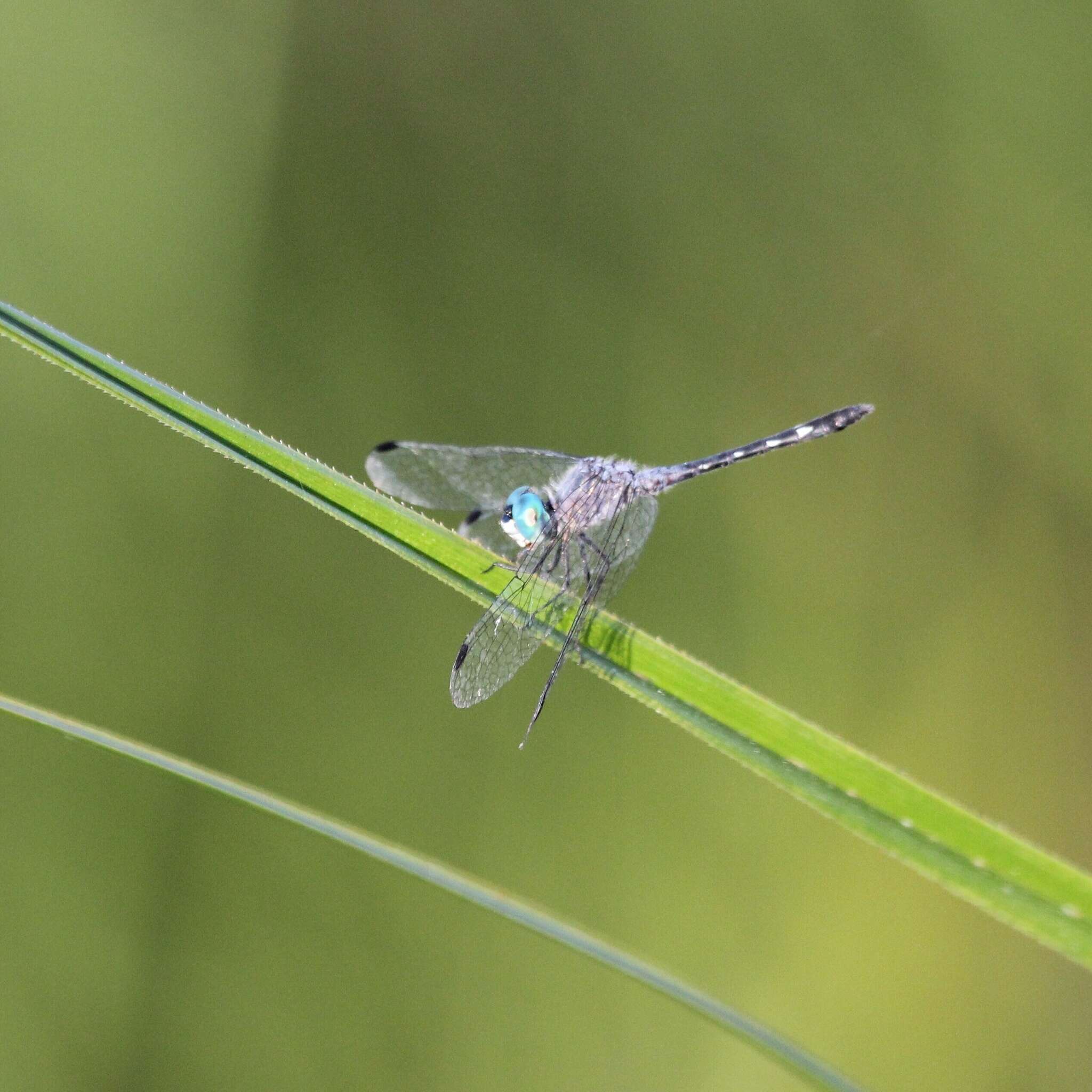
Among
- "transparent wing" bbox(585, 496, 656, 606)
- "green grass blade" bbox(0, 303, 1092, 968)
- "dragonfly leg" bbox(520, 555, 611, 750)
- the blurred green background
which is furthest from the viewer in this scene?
the blurred green background

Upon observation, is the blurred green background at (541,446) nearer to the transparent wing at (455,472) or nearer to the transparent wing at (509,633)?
the transparent wing at (455,472)

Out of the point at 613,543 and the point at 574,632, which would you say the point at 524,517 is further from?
the point at 574,632

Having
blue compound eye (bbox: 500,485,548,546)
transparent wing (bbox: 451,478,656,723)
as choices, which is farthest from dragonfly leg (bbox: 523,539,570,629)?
blue compound eye (bbox: 500,485,548,546)

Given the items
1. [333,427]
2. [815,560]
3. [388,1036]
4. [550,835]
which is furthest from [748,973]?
[333,427]

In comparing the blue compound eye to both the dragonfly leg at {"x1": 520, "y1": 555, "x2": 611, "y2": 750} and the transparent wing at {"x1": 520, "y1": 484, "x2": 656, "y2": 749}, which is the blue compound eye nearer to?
the transparent wing at {"x1": 520, "y1": 484, "x2": 656, "y2": 749}

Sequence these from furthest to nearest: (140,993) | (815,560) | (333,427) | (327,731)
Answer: (815,560) → (333,427) → (327,731) → (140,993)

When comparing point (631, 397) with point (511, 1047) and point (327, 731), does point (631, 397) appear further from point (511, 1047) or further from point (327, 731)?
point (511, 1047)
